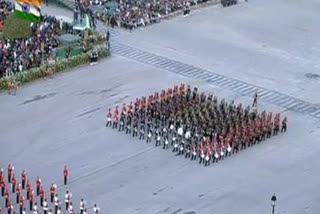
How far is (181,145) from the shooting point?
44719 millimetres

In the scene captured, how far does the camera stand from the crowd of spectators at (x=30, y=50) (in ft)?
177

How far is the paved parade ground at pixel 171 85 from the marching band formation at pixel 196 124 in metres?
0.56

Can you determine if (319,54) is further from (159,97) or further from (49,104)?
(49,104)

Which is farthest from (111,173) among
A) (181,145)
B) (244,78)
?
(244,78)

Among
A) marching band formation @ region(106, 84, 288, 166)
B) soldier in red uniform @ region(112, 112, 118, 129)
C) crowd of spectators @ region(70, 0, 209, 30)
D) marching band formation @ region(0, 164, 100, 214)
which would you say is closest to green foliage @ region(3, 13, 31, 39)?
crowd of spectators @ region(70, 0, 209, 30)

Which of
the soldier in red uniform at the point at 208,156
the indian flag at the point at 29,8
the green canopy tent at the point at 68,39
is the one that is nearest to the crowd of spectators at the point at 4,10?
the green canopy tent at the point at 68,39

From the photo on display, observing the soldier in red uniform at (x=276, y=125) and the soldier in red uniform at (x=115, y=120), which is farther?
the soldier in red uniform at (x=115, y=120)

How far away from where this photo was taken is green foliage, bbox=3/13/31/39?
2191 inches

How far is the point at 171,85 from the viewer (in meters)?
53.2

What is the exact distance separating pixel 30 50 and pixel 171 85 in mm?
8767

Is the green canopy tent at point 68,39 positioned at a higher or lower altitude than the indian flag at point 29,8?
lower

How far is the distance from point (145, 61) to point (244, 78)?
19.5 ft

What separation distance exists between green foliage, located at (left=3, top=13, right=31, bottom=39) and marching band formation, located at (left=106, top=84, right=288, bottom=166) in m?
9.64

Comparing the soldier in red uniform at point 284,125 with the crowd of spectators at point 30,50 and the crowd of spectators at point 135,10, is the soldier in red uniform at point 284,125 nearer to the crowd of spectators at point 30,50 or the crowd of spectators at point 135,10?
the crowd of spectators at point 30,50
